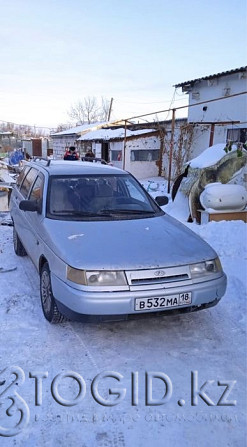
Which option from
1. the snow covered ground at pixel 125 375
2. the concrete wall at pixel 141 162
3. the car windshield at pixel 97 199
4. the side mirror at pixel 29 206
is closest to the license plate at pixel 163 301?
the snow covered ground at pixel 125 375

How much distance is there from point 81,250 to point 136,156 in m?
15.7

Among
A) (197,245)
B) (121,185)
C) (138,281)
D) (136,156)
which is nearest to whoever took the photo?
(138,281)

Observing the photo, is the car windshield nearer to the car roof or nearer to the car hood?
the car roof

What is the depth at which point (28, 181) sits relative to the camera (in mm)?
5207

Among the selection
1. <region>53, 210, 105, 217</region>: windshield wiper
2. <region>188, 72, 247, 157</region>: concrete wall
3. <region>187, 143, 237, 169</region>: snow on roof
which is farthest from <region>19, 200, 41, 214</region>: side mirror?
<region>188, 72, 247, 157</region>: concrete wall

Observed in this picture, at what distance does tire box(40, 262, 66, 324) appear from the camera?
333 cm

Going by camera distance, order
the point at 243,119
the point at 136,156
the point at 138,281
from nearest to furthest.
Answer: the point at 138,281 → the point at 243,119 → the point at 136,156

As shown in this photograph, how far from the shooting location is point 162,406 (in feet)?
8.13

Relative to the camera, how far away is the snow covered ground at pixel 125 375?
87.9 inches

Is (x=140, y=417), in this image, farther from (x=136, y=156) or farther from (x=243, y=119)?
(x=136, y=156)

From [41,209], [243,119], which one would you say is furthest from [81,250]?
[243,119]

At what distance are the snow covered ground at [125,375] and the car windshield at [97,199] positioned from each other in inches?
42.0

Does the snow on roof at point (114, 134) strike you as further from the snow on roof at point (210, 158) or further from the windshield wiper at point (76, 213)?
the windshield wiper at point (76, 213)

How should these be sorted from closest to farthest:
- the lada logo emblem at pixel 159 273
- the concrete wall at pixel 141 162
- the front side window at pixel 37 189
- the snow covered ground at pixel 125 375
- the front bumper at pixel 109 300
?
the snow covered ground at pixel 125 375 < the front bumper at pixel 109 300 < the lada logo emblem at pixel 159 273 < the front side window at pixel 37 189 < the concrete wall at pixel 141 162
